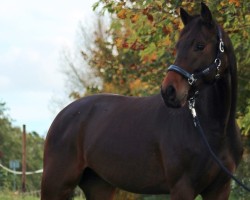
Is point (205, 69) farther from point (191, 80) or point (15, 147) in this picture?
point (15, 147)

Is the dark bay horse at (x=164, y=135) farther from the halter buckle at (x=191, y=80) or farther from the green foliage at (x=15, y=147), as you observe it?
the green foliage at (x=15, y=147)

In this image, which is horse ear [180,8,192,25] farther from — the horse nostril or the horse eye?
the horse nostril

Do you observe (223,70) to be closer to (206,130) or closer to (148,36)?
(206,130)

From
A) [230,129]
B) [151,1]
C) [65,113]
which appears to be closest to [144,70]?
[151,1]

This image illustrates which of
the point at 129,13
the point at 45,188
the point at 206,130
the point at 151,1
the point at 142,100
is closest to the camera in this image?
the point at 206,130

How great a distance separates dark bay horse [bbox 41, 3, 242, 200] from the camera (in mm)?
5984

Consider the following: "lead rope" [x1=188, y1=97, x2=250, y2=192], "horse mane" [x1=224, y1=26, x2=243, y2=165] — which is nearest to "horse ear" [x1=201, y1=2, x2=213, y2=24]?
"horse mane" [x1=224, y1=26, x2=243, y2=165]

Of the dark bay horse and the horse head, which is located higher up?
the horse head

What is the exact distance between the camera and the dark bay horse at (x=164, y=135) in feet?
19.6

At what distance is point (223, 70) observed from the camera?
6137 mm

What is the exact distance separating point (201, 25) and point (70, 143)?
201 cm

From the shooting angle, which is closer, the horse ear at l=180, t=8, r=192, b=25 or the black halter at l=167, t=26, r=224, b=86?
the black halter at l=167, t=26, r=224, b=86

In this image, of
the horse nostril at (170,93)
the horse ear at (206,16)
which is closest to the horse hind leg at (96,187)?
the horse nostril at (170,93)

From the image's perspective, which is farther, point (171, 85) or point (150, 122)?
point (150, 122)
